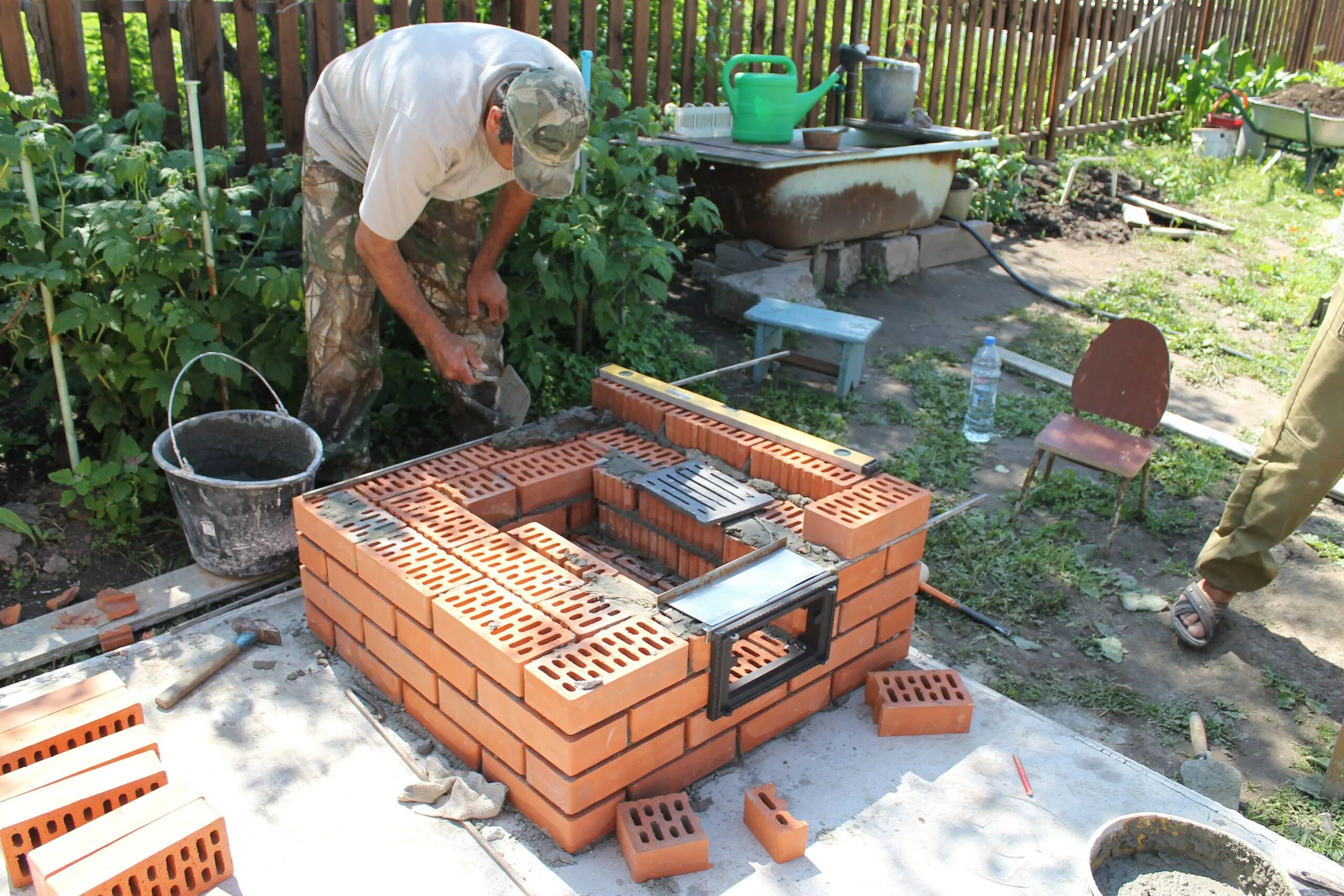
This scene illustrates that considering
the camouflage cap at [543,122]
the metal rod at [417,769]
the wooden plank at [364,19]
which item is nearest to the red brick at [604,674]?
the metal rod at [417,769]

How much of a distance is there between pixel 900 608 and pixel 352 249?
227 centimetres

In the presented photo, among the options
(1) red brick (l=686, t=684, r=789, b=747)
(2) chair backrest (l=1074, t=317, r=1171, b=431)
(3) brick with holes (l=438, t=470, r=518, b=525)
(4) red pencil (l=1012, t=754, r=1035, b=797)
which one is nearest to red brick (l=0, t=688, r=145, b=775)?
(3) brick with holes (l=438, t=470, r=518, b=525)

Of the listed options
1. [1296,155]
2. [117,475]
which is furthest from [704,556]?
[1296,155]

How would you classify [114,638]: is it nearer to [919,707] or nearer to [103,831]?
[103,831]

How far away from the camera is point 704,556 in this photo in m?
3.33

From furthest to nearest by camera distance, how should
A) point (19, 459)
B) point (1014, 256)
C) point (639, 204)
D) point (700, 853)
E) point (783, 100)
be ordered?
1. point (1014, 256)
2. point (783, 100)
3. point (639, 204)
4. point (19, 459)
5. point (700, 853)

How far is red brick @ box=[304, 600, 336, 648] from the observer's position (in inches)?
132

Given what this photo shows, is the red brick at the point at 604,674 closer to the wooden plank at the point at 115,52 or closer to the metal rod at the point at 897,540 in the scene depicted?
the metal rod at the point at 897,540

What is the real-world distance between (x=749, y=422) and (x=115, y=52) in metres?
3.13

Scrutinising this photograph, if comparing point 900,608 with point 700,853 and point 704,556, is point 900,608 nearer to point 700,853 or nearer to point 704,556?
point 704,556

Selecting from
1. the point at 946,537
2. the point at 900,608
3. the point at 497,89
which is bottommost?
the point at 946,537

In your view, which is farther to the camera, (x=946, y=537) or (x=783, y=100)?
(x=783, y=100)

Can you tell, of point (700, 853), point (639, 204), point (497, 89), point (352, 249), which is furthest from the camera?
point (639, 204)

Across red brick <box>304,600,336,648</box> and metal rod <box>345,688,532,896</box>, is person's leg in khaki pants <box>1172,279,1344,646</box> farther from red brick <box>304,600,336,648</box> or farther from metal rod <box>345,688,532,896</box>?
red brick <box>304,600,336,648</box>
